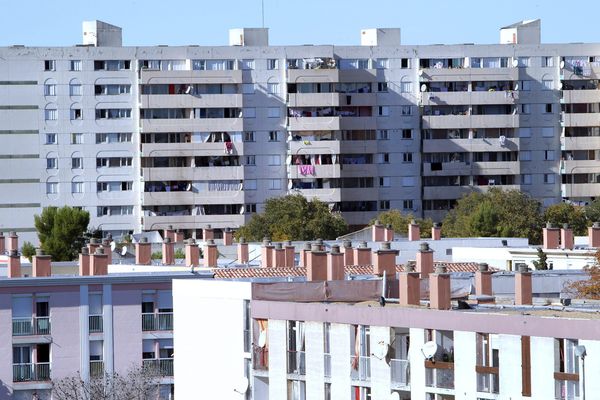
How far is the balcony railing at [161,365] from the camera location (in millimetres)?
65188

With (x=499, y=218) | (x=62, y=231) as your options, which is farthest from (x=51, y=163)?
(x=499, y=218)

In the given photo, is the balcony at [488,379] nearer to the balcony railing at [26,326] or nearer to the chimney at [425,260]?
the chimney at [425,260]

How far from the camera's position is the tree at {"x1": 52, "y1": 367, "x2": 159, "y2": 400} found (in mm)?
60531

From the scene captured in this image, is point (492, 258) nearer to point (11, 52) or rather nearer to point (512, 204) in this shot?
point (512, 204)

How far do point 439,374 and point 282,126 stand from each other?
314 ft

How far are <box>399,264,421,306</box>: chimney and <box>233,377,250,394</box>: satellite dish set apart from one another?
4433mm

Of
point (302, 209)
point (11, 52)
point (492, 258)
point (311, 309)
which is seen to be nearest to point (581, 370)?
point (311, 309)

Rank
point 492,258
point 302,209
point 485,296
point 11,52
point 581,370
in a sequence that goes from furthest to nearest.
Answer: point 11,52 → point 302,209 → point 492,258 → point 485,296 → point 581,370

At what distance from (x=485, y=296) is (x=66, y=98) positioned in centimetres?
8469

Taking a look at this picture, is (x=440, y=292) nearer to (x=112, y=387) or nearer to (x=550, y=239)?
(x=112, y=387)

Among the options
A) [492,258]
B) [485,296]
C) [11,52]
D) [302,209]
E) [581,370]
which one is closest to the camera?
[581,370]

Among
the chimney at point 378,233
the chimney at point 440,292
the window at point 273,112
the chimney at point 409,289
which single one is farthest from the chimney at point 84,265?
the window at point 273,112

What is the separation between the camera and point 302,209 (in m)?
122

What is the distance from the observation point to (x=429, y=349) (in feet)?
148
